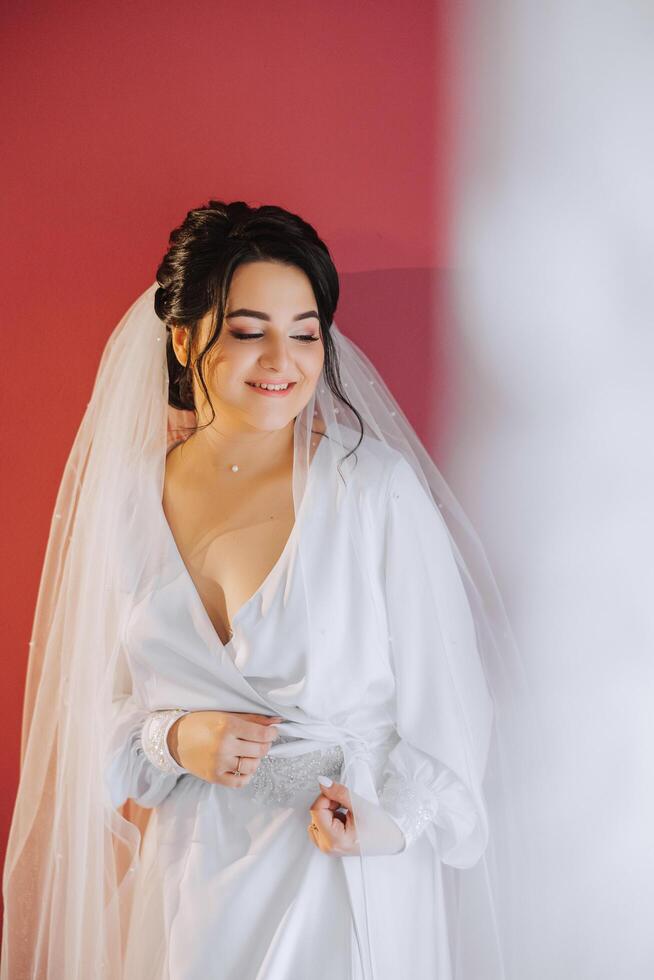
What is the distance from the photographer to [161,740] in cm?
152

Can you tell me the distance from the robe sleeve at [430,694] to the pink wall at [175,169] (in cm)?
33

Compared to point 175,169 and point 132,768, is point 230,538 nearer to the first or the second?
point 132,768

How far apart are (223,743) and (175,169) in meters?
0.98

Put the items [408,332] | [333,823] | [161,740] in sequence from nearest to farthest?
1. [333,823]
2. [161,740]
3. [408,332]

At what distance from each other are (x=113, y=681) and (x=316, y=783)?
1.16 ft

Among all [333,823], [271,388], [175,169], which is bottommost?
[333,823]

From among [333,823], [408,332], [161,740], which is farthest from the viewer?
[408,332]

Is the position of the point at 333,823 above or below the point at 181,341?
below

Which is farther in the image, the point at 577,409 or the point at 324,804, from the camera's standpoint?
the point at 577,409

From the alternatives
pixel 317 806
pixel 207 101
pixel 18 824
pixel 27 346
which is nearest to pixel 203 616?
pixel 317 806

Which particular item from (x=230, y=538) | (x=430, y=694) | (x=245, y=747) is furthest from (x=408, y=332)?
(x=245, y=747)

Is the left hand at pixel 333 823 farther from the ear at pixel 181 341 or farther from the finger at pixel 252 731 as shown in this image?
the ear at pixel 181 341

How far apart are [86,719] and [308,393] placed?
1.89ft

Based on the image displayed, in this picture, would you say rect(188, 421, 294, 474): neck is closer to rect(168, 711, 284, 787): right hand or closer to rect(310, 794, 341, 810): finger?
rect(168, 711, 284, 787): right hand
